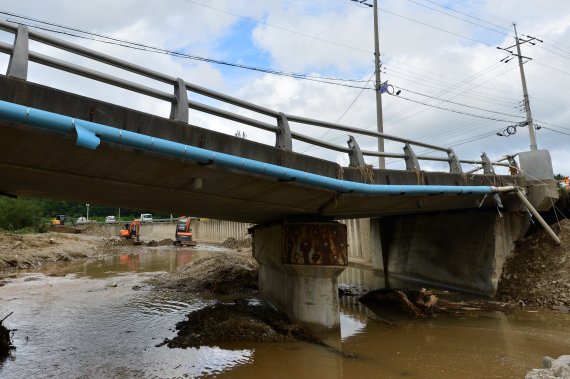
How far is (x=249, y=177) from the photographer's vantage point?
6.73 m

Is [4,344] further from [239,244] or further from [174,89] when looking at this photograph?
[239,244]

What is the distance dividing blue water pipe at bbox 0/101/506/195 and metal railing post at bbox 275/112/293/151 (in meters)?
0.58

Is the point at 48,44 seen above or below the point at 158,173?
above

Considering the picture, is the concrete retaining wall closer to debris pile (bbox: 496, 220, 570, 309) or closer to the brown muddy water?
debris pile (bbox: 496, 220, 570, 309)

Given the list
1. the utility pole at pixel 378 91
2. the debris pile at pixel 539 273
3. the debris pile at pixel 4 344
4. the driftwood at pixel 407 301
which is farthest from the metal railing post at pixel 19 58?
the utility pole at pixel 378 91

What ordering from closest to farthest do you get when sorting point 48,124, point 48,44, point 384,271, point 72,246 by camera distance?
point 48,124, point 48,44, point 384,271, point 72,246

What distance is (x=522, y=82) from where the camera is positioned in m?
30.3

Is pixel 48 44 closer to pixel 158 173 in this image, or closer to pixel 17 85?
pixel 17 85

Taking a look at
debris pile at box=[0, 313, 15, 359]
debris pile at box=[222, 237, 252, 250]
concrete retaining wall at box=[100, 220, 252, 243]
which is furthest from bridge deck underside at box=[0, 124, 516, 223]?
concrete retaining wall at box=[100, 220, 252, 243]

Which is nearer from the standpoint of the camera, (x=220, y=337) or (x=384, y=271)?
(x=220, y=337)

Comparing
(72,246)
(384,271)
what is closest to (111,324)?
(384,271)

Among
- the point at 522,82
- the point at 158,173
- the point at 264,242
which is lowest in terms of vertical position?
the point at 264,242

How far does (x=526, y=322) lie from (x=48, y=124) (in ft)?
36.6

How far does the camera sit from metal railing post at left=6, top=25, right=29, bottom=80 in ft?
14.6
